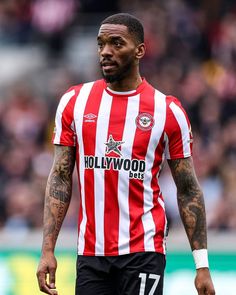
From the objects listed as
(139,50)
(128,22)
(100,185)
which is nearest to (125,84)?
(139,50)

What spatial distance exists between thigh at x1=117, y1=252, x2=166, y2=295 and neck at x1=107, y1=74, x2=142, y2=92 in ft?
3.14

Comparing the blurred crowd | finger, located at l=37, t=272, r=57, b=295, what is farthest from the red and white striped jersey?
the blurred crowd

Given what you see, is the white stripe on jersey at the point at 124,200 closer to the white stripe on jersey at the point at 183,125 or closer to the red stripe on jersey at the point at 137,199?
the red stripe on jersey at the point at 137,199

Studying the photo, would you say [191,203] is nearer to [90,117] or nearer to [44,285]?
[90,117]

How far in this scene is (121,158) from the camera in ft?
21.4

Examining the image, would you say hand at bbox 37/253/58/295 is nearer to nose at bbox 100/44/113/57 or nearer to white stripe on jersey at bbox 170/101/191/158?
white stripe on jersey at bbox 170/101/191/158

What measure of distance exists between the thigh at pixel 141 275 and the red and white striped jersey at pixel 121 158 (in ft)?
0.17

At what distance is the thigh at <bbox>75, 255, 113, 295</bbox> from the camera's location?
21.1 feet

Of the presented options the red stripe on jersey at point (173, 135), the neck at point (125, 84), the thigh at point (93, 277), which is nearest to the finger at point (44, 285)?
the thigh at point (93, 277)

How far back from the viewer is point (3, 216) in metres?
12.4

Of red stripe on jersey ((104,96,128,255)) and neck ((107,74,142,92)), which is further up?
neck ((107,74,142,92))

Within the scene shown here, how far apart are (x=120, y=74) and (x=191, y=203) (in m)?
0.84

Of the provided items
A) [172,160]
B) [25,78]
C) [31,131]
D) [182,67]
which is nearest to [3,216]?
[31,131]

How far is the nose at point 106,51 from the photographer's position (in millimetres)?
6527
